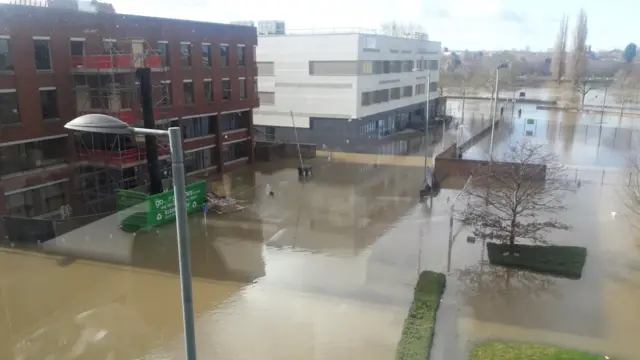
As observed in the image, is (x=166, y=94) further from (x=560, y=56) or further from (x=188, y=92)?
(x=560, y=56)

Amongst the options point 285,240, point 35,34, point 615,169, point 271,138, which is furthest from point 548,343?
point 271,138

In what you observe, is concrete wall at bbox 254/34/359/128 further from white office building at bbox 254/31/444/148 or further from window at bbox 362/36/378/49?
window at bbox 362/36/378/49

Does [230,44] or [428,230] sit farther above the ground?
[230,44]

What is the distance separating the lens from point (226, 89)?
3441 centimetres

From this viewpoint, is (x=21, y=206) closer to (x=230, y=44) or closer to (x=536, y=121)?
(x=230, y=44)

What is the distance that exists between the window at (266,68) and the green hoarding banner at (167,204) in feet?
72.2

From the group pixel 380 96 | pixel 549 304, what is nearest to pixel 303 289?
pixel 549 304

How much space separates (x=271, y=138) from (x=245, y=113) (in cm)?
843

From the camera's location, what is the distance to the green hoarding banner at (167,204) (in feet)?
71.1

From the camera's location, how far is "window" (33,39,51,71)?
22.6 m

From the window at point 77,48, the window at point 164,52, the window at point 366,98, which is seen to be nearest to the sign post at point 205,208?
the window at point 77,48

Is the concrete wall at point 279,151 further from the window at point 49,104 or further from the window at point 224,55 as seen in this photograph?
the window at point 49,104

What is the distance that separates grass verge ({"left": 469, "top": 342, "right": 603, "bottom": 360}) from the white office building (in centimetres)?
3129

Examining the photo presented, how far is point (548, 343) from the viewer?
12.8 metres
